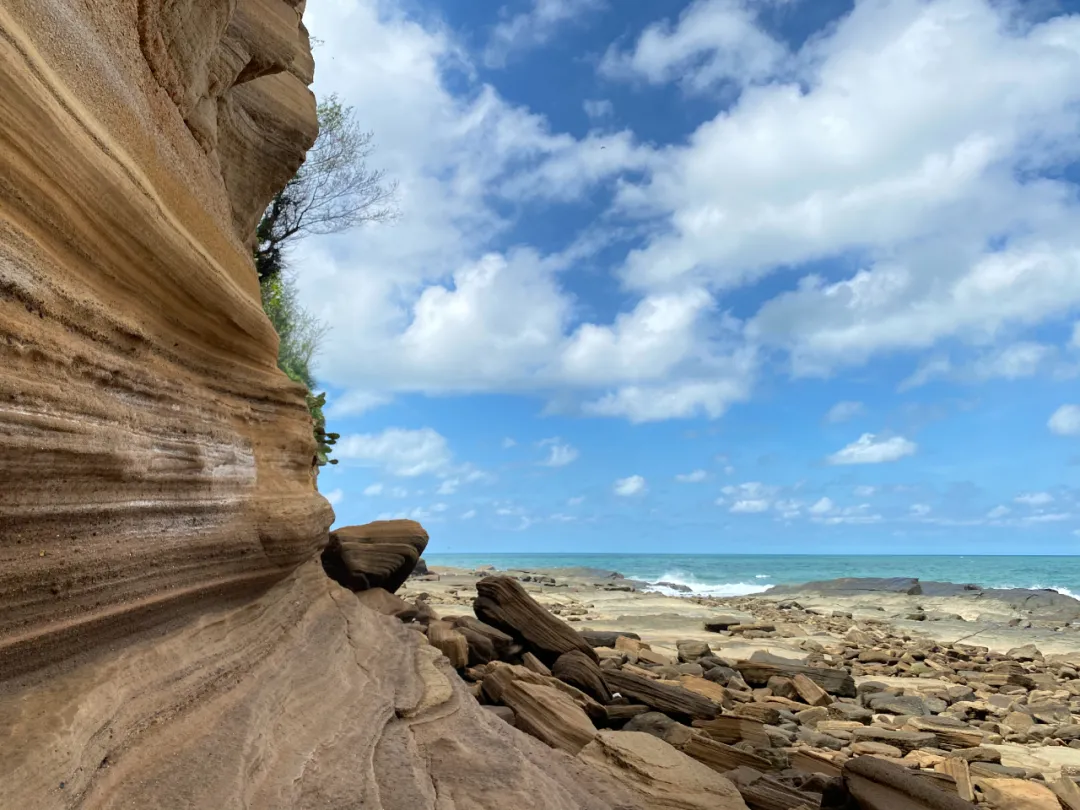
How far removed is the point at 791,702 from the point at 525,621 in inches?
103

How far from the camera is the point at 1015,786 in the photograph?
179 inches

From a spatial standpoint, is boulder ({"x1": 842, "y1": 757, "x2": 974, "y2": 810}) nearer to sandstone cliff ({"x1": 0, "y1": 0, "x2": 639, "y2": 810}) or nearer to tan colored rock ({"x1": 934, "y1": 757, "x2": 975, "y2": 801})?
tan colored rock ({"x1": 934, "y1": 757, "x2": 975, "y2": 801})

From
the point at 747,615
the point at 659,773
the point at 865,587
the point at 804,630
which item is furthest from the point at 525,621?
the point at 865,587

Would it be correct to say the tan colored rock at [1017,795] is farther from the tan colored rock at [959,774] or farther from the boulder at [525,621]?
the boulder at [525,621]

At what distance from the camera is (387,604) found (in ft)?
25.3

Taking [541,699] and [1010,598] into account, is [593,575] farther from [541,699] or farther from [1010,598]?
[541,699]

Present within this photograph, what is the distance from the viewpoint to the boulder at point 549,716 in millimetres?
4375

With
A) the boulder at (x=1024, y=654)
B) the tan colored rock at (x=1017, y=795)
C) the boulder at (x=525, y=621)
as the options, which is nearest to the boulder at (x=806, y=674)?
the boulder at (x=525, y=621)

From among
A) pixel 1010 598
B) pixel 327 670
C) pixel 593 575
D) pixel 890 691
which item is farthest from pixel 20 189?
pixel 593 575

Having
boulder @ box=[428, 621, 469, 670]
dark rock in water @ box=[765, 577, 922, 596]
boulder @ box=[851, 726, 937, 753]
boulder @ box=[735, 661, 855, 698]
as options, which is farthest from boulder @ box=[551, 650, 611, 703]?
dark rock in water @ box=[765, 577, 922, 596]

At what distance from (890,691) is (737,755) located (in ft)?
14.2

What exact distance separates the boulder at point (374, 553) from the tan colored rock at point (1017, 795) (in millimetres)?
5488

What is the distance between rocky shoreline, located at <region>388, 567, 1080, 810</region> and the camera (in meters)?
4.32

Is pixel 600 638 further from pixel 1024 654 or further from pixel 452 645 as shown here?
pixel 1024 654
